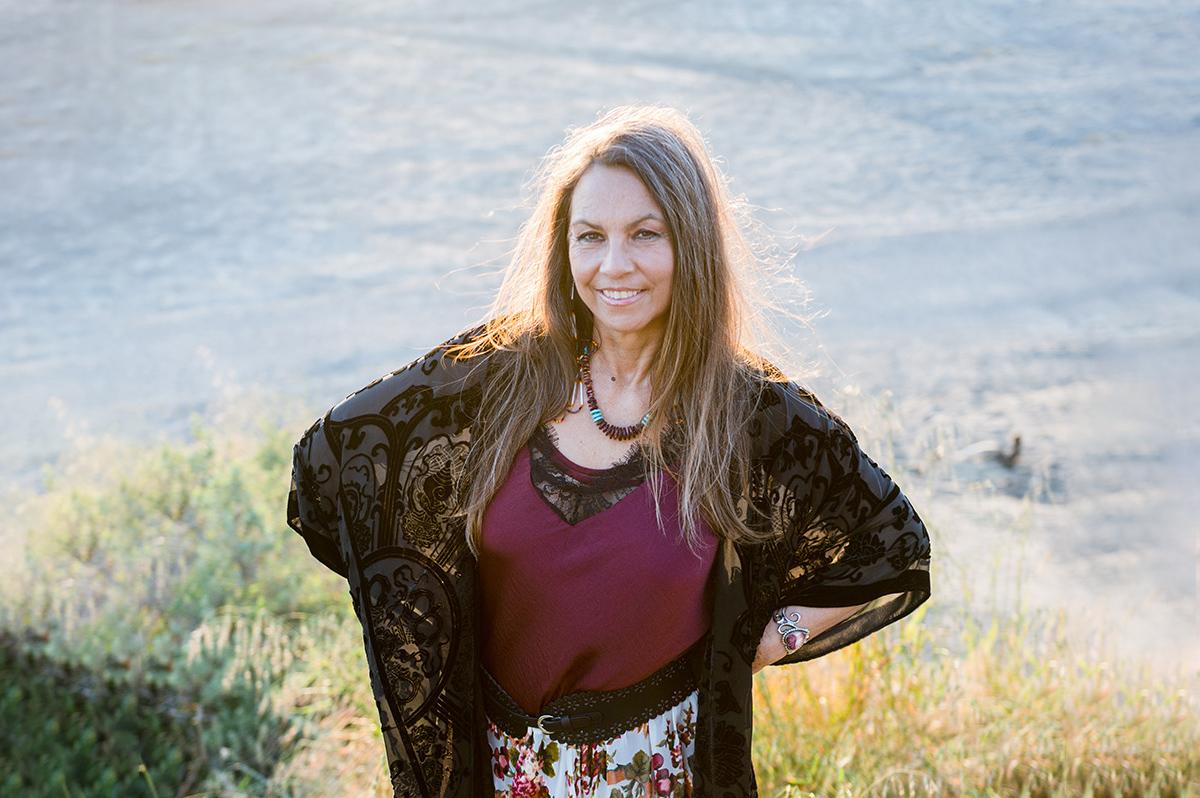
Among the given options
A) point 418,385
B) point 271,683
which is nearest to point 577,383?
point 418,385

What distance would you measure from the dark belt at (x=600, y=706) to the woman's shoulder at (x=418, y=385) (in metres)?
0.55

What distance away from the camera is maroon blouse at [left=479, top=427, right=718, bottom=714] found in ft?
7.13

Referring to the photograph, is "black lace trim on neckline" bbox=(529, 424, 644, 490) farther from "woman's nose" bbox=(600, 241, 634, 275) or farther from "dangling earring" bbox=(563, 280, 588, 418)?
"woman's nose" bbox=(600, 241, 634, 275)

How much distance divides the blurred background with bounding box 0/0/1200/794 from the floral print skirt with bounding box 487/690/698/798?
2155 millimetres

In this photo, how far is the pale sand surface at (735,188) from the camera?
6352mm

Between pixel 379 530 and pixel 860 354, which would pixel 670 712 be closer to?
pixel 379 530

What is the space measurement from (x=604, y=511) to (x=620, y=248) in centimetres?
48

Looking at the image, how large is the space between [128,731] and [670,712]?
8.57 feet

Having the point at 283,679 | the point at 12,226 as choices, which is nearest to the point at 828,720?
the point at 283,679

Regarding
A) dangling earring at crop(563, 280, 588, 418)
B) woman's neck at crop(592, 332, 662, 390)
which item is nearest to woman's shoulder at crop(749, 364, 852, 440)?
woman's neck at crop(592, 332, 662, 390)

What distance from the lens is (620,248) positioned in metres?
2.18

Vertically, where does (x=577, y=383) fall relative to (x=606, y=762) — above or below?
above

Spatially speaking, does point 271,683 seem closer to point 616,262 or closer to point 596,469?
point 596,469

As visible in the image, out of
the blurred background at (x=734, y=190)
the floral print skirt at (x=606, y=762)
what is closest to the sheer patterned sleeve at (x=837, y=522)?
the floral print skirt at (x=606, y=762)
